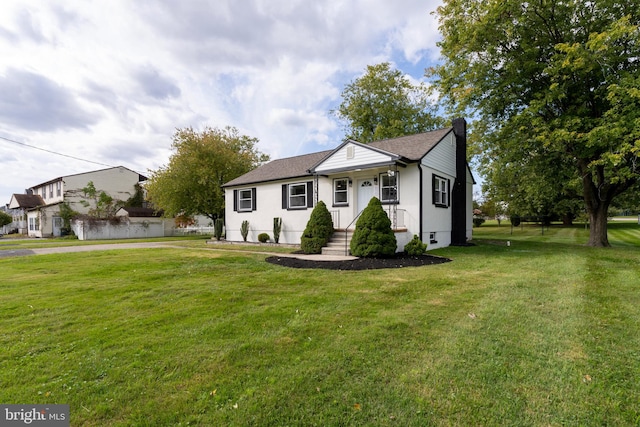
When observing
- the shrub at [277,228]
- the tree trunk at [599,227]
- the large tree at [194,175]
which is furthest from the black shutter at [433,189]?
the large tree at [194,175]

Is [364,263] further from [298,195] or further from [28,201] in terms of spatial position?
[28,201]

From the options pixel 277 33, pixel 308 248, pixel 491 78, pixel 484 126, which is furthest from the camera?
A: pixel 484 126

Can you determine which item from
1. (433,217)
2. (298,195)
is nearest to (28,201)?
(298,195)

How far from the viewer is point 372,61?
3011 centimetres

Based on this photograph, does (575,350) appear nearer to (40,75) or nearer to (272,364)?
(272,364)

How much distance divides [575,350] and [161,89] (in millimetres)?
18304

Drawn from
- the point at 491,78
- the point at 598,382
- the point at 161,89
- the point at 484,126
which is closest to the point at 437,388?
the point at 598,382

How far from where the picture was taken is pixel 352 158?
42.7 ft

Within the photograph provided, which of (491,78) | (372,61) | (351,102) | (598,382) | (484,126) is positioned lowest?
(598,382)

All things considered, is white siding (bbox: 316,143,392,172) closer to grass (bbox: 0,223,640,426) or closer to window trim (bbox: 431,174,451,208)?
window trim (bbox: 431,174,451,208)

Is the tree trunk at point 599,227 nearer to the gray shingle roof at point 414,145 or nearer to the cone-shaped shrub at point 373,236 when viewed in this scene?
the gray shingle roof at point 414,145

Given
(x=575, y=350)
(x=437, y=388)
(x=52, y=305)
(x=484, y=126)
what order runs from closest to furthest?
(x=437, y=388) < (x=575, y=350) < (x=52, y=305) < (x=484, y=126)

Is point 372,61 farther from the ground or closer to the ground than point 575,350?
farther from the ground

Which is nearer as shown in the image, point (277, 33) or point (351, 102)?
point (277, 33)
